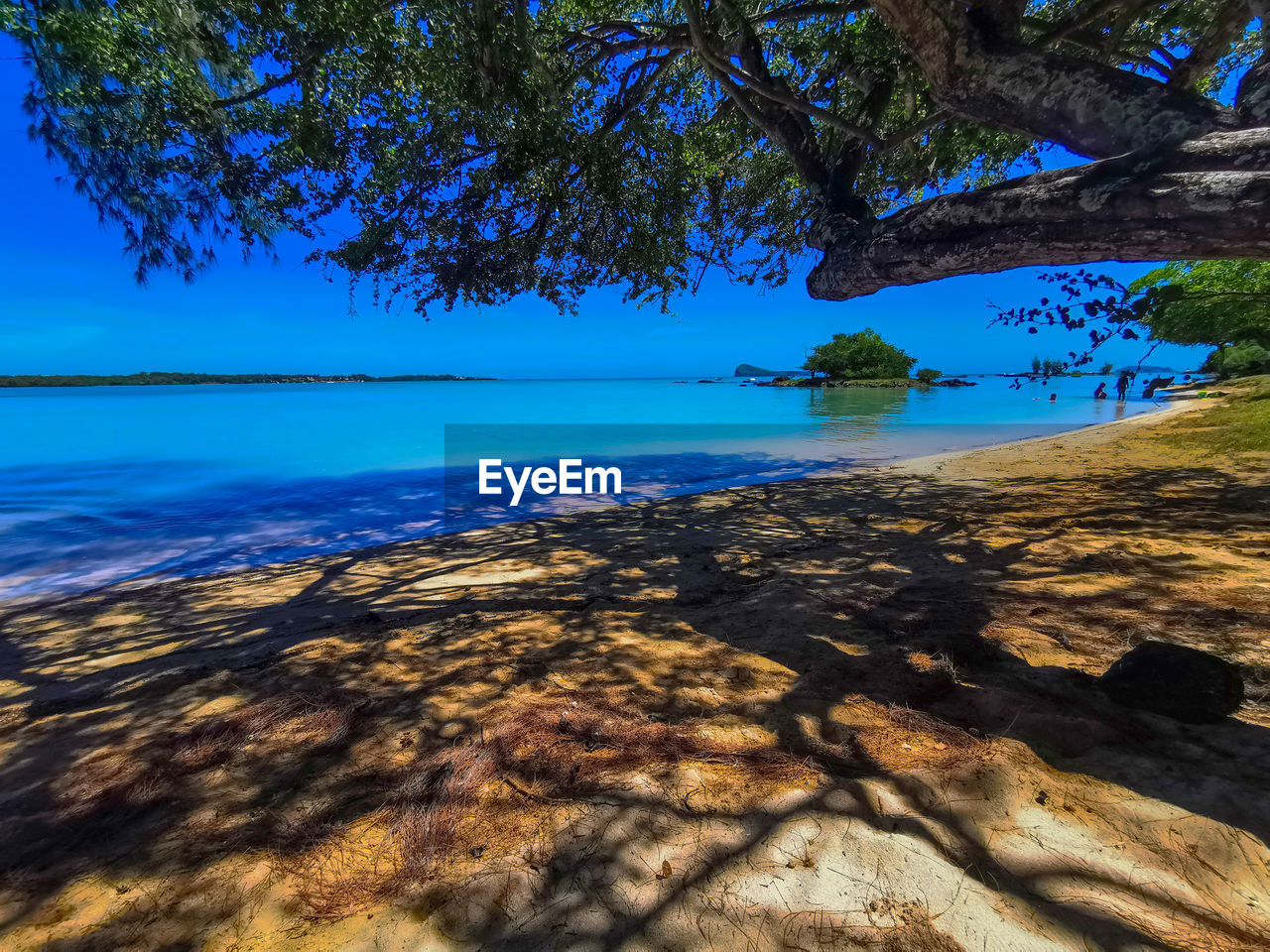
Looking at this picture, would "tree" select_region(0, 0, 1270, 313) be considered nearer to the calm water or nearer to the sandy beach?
the sandy beach

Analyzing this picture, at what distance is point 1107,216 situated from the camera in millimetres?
2455

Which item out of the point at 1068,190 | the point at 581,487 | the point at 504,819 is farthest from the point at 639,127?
the point at 504,819

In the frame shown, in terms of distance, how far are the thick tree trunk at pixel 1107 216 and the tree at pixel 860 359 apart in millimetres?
62229

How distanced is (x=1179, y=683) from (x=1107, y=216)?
2172mm

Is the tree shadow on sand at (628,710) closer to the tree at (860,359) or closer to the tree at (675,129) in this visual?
the tree at (675,129)

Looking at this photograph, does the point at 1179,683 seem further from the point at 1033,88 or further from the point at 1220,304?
the point at 1220,304

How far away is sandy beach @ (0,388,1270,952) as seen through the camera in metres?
1.51

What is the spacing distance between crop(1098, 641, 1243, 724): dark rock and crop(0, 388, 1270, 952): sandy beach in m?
0.08

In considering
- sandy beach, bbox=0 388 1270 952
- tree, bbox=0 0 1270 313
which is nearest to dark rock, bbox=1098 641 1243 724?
sandy beach, bbox=0 388 1270 952

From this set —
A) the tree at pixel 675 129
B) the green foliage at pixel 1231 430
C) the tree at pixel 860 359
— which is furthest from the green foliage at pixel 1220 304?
the tree at pixel 860 359

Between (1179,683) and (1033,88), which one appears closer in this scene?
(1179,683)

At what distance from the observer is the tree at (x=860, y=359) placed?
60812 mm

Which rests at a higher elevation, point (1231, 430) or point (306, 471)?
point (1231, 430)

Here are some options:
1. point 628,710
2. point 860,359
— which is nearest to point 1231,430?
point 628,710
